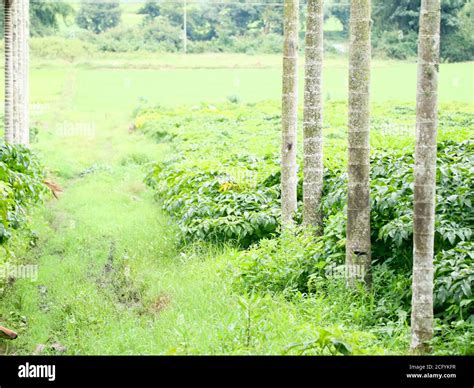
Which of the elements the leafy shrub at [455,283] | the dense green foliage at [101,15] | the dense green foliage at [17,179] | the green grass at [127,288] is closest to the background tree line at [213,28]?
the dense green foliage at [101,15]

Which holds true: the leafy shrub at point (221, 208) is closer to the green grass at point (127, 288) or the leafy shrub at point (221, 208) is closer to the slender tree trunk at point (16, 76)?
the green grass at point (127, 288)

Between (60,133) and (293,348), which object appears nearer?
(293,348)

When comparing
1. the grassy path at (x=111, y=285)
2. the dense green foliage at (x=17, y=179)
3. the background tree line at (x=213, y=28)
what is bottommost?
the grassy path at (x=111, y=285)

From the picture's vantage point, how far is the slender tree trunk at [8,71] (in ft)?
57.9

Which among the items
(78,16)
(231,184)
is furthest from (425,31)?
(78,16)

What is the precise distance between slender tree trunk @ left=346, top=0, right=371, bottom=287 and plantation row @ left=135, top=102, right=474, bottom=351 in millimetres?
211

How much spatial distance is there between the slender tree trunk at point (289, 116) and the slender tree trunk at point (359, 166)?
268cm

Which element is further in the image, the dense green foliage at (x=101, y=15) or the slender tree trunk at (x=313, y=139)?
the dense green foliage at (x=101, y=15)

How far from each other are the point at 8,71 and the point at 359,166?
34.4 feet

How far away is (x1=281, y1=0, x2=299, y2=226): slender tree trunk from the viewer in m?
12.3

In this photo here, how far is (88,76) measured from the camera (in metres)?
54.4

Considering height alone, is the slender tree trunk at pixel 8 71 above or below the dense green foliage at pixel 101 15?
below
